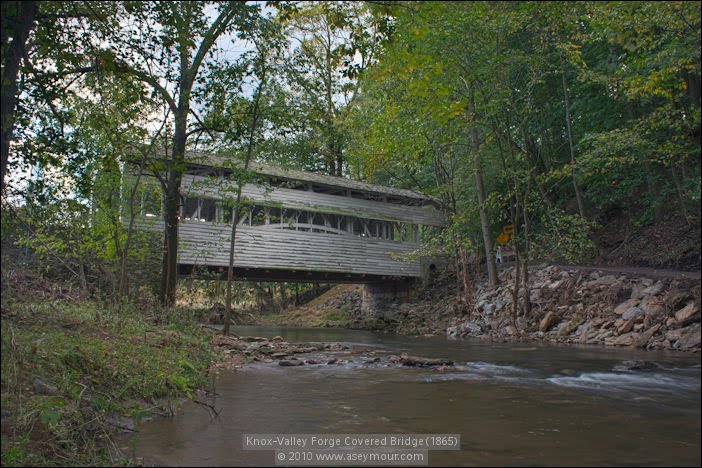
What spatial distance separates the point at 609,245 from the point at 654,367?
41.4ft

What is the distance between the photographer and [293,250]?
65.7ft

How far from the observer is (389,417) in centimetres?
450

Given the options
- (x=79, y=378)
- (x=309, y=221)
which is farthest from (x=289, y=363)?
(x=309, y=221)

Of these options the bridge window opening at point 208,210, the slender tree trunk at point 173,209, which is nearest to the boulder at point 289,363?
the slender tree trunk at point 173,209

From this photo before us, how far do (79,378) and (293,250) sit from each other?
1557 cm

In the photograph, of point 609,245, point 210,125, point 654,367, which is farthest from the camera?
point 609,245

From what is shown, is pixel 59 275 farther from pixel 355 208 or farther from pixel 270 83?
pixel 355 208

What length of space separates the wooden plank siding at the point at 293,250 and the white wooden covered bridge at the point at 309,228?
0.11ft

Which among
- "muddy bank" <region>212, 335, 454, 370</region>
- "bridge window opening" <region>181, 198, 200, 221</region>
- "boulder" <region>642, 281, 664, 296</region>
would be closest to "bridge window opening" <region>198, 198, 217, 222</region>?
"bridge window opening" <region>181, 198, 200, 221</region>

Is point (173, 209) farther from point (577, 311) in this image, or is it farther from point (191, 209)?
point (577, 311)

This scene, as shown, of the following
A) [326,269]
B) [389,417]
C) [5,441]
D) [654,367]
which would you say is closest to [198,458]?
[5,441]

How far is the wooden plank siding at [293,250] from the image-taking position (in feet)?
58.1

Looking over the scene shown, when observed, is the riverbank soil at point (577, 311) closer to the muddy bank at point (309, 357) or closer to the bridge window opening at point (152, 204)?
the muddy bank at point (309, 357)

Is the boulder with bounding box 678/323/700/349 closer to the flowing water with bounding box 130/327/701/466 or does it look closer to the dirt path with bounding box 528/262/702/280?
the dirt path with bounding box 528/262/702/280
